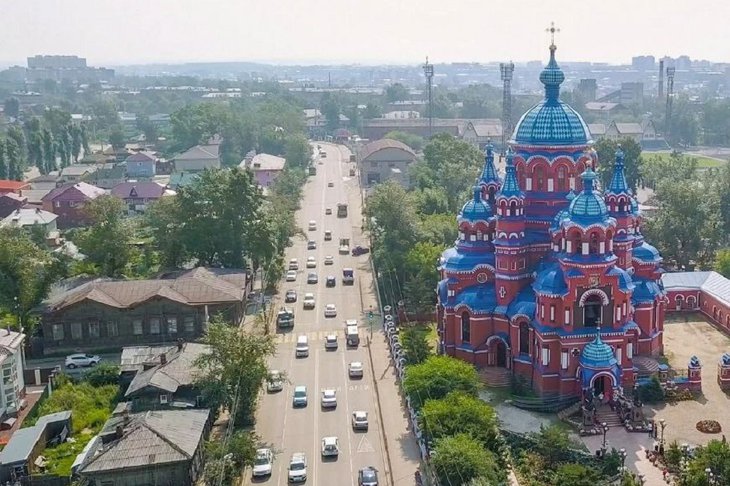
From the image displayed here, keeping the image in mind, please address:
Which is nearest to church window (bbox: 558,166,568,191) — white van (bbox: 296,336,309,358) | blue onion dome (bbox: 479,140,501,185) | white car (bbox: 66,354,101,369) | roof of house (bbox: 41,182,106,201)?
blue onion dome (bbox: 479,140,501,185)

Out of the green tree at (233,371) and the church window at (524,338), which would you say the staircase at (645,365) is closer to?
the church window at (524,338)

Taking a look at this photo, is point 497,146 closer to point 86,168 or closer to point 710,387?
point 86,168

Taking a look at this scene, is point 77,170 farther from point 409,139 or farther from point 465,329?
point 465,329

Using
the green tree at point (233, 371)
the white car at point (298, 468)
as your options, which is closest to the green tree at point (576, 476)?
the white car at point (298, 468)

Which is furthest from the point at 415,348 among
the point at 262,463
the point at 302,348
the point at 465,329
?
the point at 262,463

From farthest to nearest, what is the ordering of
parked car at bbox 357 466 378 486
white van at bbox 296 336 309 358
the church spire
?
white van at bbox 296 336 309 358
the church spire
parked car at bbox 357 466 378 486

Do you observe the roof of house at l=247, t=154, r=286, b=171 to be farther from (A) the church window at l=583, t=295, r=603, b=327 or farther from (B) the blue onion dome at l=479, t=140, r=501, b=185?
(A) the church window at l=583, t=295, r=603, b=327

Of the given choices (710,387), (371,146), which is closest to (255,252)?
(710,387)
